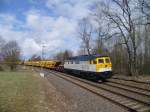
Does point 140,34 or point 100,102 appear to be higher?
point 140,34

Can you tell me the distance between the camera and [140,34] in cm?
4159

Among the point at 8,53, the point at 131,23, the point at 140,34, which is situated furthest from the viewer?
the point at 8,53

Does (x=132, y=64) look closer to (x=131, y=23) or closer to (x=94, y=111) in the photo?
(x=131, y=23)

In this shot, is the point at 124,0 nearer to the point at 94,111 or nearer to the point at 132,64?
the point at 132,64

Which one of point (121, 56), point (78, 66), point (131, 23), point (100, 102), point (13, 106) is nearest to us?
point (13, 106)

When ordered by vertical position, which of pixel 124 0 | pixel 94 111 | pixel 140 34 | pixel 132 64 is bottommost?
pixel 94 111

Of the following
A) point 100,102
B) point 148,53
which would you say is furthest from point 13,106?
point 148,53

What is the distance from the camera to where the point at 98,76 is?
2788 centimetres

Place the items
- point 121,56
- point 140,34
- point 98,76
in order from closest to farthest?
1. point 98,76
2. point 140,34
3. point 121,56

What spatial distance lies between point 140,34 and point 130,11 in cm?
922

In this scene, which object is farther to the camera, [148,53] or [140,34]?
[140,34]

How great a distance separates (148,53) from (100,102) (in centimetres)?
2633

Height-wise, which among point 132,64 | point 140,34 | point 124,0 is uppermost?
point 124,0

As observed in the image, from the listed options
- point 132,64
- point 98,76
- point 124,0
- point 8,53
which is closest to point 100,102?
point 98,76
